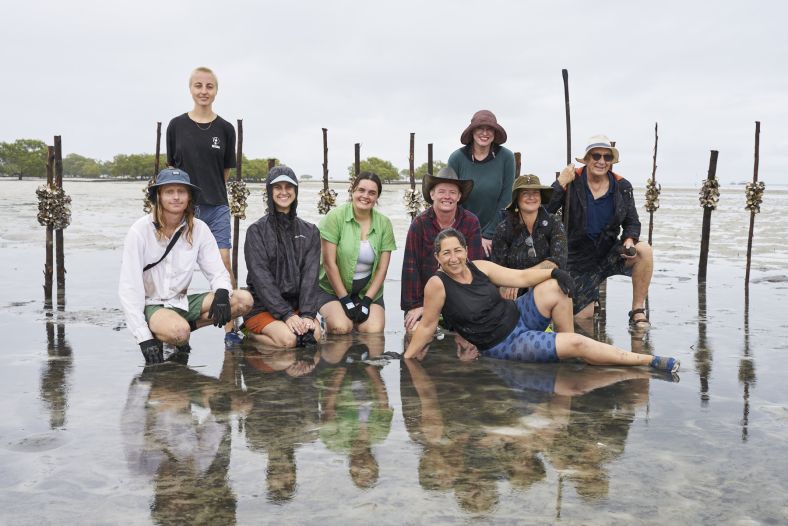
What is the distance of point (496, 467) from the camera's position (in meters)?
3.49

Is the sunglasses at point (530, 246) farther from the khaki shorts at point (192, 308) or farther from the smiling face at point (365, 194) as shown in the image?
the khaki shorts at point (192, 308)

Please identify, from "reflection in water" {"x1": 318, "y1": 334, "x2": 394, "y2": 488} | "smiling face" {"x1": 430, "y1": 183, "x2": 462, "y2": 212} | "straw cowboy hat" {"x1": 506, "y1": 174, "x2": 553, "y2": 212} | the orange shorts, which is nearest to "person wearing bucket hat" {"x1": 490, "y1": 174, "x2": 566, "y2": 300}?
"straw cowboy hat" {"x1": 506, "y1": 174, "x2": 553, "y2": 212}

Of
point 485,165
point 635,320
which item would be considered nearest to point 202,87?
point 485,165

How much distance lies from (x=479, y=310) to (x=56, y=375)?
10.6 ft

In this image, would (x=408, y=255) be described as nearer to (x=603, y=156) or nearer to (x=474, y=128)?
(x=474, y=128)

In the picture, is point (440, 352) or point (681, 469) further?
point (440, 352)

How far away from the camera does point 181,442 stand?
12.8 ft

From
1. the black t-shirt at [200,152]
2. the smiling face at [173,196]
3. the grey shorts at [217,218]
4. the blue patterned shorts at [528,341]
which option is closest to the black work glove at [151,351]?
the smiling face at [173,196]

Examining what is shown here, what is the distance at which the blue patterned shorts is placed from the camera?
5609 mm

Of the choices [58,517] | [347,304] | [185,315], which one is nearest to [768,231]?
[347,304]

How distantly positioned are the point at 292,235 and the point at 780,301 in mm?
6264

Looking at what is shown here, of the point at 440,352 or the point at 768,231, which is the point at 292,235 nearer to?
the point at 440,352

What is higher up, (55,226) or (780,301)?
(55,226)

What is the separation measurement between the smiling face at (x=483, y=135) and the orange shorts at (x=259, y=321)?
8.66 feet
